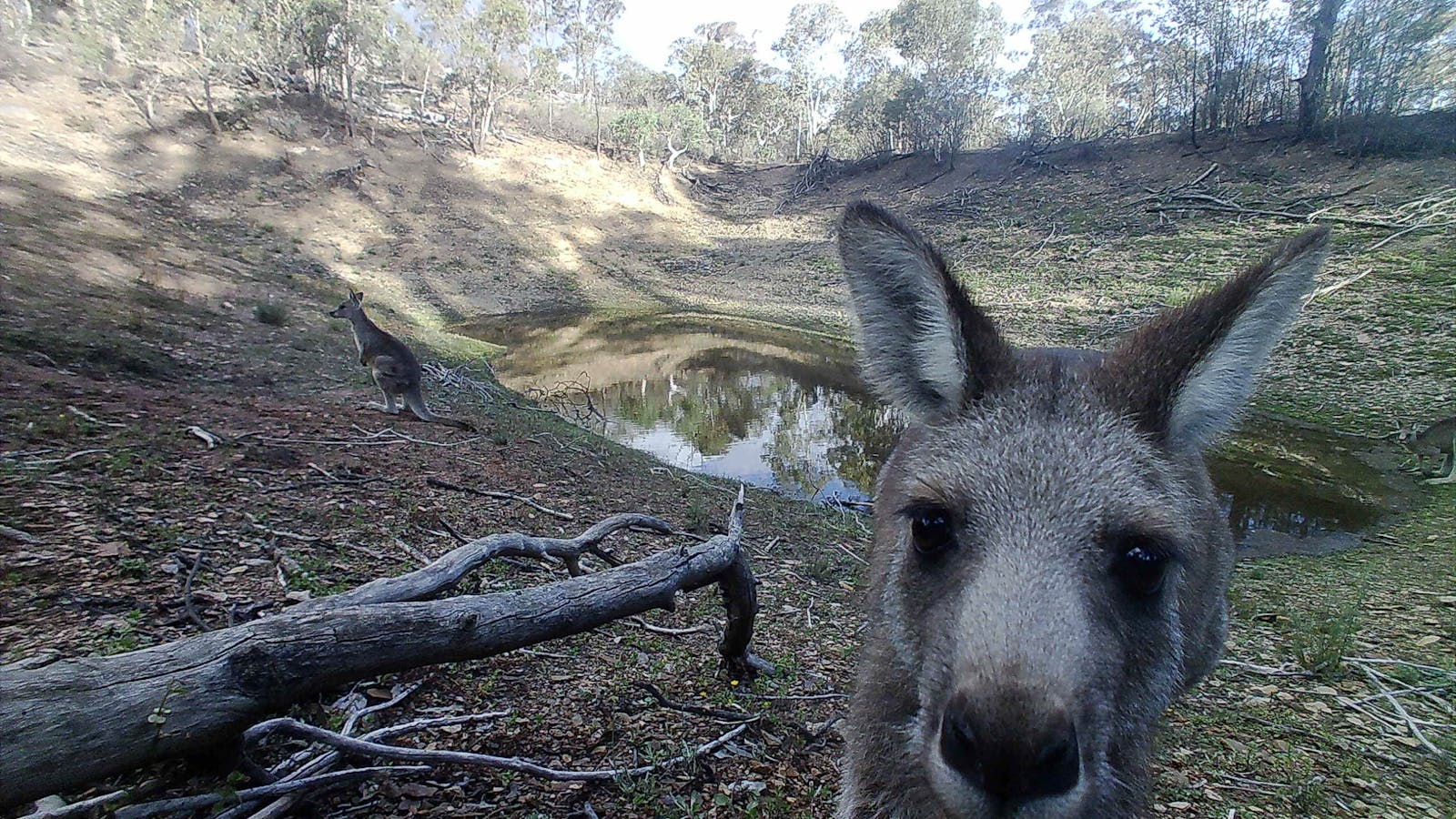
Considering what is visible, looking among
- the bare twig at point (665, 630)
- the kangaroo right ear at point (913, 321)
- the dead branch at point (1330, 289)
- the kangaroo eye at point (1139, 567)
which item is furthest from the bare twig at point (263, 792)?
the dead branch at point (1330, 289)

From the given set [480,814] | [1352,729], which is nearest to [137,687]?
[480,814]

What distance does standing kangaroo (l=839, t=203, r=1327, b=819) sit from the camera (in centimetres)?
150

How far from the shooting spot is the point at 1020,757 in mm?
1393

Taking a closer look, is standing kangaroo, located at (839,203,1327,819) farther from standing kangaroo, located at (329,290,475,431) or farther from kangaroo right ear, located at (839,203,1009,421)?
standing kangaroo, located at (329,290,475,431)

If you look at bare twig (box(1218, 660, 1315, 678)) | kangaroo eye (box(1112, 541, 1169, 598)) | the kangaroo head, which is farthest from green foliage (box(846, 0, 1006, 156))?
kangaroo eye (box(1112, 541, 1169, 598))

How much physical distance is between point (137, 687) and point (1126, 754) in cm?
282

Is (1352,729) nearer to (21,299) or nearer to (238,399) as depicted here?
(238,399)

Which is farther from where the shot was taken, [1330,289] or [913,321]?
[1330,289]

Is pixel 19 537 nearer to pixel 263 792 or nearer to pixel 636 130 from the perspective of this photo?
pixel 263 792

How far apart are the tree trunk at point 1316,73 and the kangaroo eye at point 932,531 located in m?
29.9

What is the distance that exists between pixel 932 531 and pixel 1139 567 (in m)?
0.60

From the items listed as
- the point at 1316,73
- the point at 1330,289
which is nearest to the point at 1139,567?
the point at 1330,289

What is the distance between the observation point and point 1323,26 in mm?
21422

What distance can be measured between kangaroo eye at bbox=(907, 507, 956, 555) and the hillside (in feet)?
3.00
